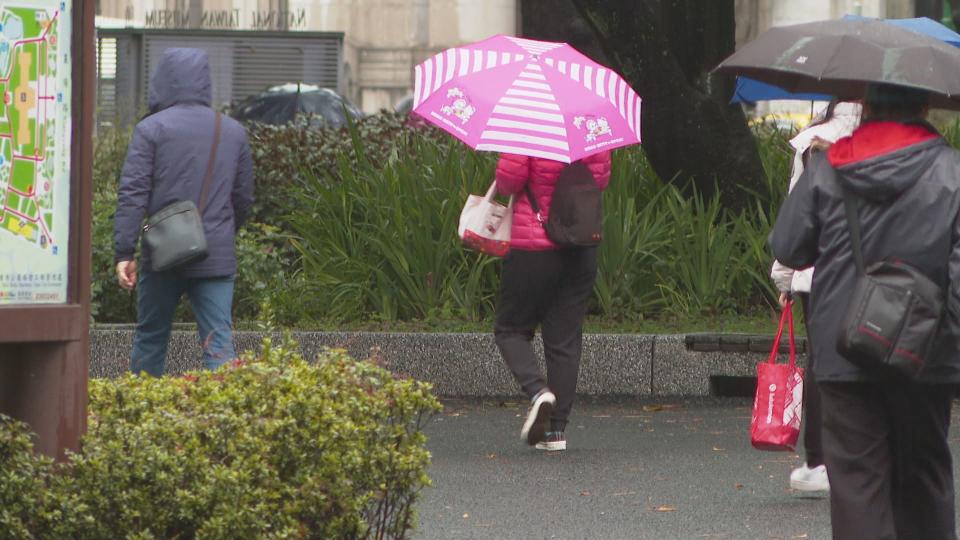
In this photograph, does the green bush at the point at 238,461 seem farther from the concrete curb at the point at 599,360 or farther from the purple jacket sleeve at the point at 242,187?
the concrete curb at the point at 599,360

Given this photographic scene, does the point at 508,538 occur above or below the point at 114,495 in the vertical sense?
below

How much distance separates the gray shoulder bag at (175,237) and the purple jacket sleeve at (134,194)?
0.26 feet

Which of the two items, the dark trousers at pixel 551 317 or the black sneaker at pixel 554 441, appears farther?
the black sneaker at pixel 554 441

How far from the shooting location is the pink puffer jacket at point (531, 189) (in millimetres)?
8125

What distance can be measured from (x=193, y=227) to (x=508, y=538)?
2.33 meters

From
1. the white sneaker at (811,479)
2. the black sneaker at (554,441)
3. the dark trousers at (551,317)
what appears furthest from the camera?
the black sneaker at (554,441)

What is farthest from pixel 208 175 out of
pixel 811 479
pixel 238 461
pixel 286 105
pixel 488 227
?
pixel 286 105

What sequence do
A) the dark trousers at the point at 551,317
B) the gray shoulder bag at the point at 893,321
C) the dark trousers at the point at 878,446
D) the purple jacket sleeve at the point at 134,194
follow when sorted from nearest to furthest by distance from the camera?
1. the gray shoulder bag at the point at 893,321
2. the dark trousers at the point at 878,446
3. the purple jacket sleeve at the point at 134,194
4. the dark trousers at the point at 551,317

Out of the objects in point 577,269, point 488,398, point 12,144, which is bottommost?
point 488,398

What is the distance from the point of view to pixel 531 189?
8.16 meters

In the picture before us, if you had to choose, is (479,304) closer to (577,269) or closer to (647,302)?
(647,302)

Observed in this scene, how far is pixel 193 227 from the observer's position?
7809 millimetres

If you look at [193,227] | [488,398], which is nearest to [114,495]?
[193,227]

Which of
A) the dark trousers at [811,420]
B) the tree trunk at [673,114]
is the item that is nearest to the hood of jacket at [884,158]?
the dark trousers at [811,420]
